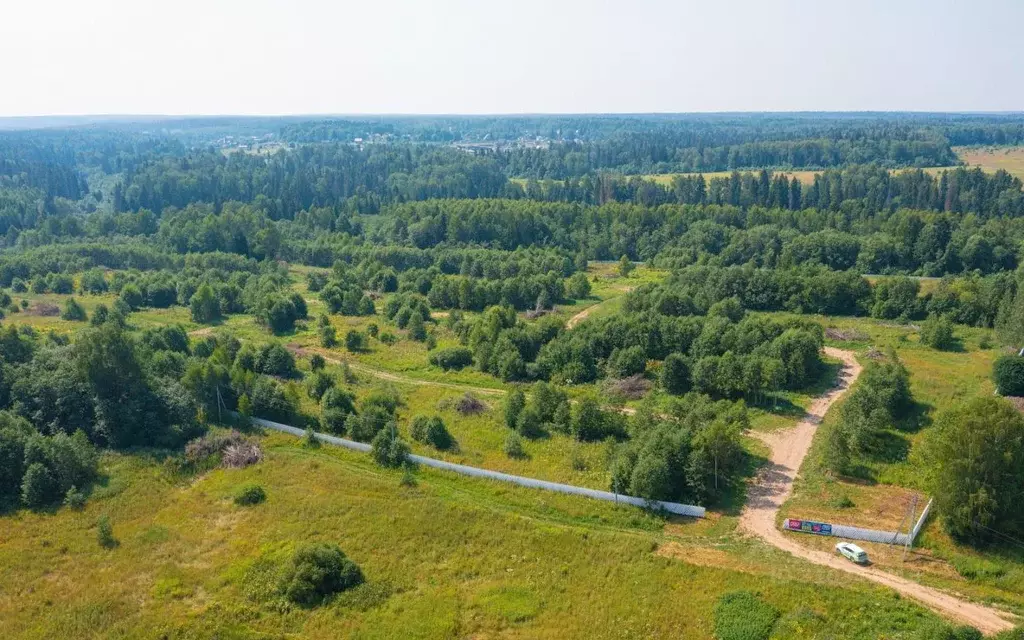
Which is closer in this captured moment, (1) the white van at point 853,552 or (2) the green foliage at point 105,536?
(1) the white van at point 853,552

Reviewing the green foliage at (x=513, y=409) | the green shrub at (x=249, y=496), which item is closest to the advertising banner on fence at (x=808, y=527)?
the green foliage at (x=513, y=409)

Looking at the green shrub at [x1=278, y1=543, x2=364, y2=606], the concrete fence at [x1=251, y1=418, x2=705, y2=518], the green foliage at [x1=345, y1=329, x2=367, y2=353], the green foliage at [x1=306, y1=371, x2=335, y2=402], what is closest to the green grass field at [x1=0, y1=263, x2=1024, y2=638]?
the concrete fence at [x1=251, y1=418, x2=705, y2=518]

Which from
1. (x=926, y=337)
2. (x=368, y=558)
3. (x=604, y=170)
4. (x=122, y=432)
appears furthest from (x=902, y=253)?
(x=604, y=170)

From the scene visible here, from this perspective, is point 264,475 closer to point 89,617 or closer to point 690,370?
point 89,617

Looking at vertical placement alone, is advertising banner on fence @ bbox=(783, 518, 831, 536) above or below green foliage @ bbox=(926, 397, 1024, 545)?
below

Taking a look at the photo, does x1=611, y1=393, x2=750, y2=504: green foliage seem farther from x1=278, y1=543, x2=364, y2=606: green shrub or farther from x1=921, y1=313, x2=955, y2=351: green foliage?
x1=921, y1=313, x2=955, y2=351: green foliage

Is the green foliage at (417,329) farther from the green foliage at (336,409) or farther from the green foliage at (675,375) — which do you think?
the green foliage at (675,375)
